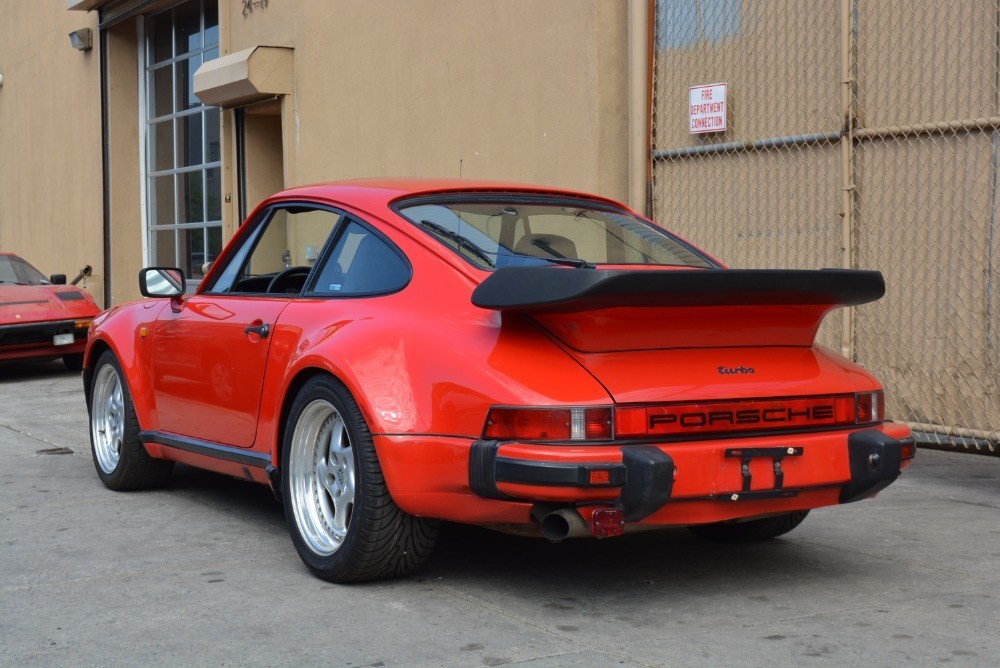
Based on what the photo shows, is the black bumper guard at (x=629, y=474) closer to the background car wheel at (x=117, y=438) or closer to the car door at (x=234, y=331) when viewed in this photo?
the car door at (x=234, y=331)

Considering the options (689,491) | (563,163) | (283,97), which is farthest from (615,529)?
(283,97)

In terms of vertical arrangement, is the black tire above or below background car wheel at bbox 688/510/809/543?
above

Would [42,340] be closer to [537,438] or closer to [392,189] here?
[392,189]

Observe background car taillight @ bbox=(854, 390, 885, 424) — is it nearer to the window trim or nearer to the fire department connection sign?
the window trim

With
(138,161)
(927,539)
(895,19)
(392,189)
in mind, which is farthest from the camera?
(138,161)

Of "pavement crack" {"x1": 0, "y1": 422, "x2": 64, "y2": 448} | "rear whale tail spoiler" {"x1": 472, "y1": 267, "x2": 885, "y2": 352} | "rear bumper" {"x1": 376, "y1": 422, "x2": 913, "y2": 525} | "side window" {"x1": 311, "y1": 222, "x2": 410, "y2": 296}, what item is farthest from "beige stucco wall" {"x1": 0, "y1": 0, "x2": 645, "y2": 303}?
"rear bumper" {"x1": 376, "y1": 422, "x2": 913, "y2": 525}

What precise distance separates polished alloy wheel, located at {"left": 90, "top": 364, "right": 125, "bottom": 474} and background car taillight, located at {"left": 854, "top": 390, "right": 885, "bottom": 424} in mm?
3680

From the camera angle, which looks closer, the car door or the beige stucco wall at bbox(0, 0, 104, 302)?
the car door

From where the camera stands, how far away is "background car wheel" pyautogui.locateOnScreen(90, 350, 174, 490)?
621 centimetres

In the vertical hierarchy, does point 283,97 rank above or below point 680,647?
above

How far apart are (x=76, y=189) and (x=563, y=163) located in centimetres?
1199

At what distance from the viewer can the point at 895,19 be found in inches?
316

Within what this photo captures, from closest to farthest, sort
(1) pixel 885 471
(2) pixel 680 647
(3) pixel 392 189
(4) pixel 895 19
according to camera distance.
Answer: (2) pixel 680 647
(1) pixel 885 471
(3) pixel 392 189
(4) pixel 895 19

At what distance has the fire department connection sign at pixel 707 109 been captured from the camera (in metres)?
9.14
